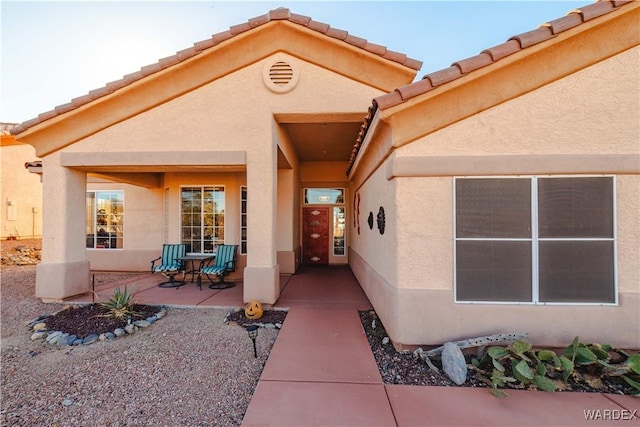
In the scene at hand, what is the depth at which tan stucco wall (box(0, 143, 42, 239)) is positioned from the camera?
1476cm

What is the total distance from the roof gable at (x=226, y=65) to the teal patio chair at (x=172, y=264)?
12.8 ft

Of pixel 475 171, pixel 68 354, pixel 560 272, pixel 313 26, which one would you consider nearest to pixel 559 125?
pixel 475 171

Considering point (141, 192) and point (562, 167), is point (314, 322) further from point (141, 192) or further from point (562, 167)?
point (141, 192)

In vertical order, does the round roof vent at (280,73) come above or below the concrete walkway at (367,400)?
above

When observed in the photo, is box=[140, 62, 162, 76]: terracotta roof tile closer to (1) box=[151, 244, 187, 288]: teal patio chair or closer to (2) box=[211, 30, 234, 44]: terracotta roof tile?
(2) box=[211, 30, 234, 44]: terracotta roof tile

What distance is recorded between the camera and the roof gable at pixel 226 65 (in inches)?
234

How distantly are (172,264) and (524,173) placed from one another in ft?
30.1

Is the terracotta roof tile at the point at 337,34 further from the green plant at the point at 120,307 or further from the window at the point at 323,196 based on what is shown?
the green plant at the point at 120,307

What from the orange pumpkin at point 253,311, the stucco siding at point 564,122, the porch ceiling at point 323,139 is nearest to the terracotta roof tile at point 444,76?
the stucco siding at point 564,122

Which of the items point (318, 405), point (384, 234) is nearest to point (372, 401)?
point (318, 405)

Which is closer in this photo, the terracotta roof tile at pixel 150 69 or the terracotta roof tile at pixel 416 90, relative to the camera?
the terracotta roof tile at pixel 416 90

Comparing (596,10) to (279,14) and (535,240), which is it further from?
(279,14)

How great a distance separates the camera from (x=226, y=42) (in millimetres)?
5996

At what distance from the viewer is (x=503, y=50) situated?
3.69m
